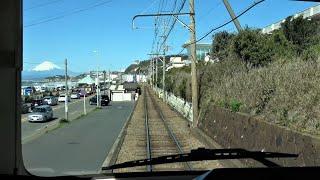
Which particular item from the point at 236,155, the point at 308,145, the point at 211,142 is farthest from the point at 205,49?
the point at 236,155

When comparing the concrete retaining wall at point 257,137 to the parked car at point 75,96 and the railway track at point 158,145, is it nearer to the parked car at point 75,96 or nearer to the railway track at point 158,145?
the railway track at point 158,145

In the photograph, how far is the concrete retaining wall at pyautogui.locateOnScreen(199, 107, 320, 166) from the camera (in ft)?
Result: 35.9

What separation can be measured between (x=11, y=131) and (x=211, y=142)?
826 inches

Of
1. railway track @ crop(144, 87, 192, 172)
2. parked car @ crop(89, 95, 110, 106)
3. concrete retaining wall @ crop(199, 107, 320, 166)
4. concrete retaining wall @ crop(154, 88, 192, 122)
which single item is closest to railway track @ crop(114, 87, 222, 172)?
railway track @ crop(144, 87, 192, 172)

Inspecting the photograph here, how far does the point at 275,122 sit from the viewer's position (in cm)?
1581

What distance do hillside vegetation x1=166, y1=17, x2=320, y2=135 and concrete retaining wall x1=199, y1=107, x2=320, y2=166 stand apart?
38 cm

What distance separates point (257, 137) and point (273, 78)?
2906 millimetres

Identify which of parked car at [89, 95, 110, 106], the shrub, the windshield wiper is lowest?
parked car at [89, 95, 110, 106]

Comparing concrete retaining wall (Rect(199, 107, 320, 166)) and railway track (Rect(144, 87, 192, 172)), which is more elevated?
concrete retaining wall (Rect(199, 107, 320, 166))

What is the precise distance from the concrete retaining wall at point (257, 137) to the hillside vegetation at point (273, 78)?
0.38m

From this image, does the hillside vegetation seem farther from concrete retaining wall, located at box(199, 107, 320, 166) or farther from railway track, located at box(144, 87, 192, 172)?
railway track, located at box(144, 87, 192, 172)

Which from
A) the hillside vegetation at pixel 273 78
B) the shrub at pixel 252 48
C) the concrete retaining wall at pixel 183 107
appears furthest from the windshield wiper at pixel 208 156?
the concrete retaining wall at pixel 183 107

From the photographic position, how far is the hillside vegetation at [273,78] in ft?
48.1

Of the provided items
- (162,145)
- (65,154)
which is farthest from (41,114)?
(65,154)
